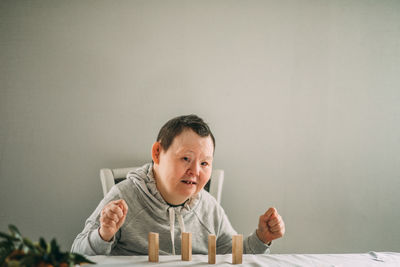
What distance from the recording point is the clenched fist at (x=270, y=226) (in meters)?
1.11

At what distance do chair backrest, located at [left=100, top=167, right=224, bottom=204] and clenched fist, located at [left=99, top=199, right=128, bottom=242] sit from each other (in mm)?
602

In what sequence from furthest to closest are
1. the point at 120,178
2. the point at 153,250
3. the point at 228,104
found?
1. the point at 228,104
2. the point at 120,178
3. the point at 153,250

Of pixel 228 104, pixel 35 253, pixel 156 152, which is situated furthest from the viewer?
pixel 228 104

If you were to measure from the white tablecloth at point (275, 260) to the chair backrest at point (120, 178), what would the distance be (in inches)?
26.9

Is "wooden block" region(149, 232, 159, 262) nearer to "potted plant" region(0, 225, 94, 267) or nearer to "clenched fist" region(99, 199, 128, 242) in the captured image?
"clenched fist" region(99, 199, 128, 242)

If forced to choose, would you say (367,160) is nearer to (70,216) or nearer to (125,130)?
(125,130)

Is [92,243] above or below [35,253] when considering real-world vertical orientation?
below

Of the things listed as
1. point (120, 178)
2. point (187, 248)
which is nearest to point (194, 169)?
point (187, 248)

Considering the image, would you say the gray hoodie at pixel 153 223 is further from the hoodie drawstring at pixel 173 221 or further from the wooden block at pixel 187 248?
the wooden block at pixel 187 248

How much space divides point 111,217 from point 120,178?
0.66 m

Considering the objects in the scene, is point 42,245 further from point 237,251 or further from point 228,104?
point 228,104

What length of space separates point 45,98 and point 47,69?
142mm

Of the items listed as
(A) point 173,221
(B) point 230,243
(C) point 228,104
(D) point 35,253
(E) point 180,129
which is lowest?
(B) point 230,243

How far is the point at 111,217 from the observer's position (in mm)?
A: 939
